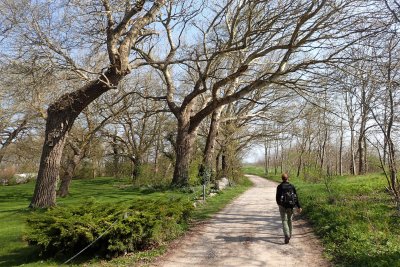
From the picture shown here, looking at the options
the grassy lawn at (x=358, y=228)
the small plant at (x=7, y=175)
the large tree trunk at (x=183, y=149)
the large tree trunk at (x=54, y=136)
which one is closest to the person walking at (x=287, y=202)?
the grassy lawn at (x=358, y=228)

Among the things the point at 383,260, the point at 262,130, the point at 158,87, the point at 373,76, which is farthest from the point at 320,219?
the point at 262,130

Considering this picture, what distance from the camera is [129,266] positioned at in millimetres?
7723

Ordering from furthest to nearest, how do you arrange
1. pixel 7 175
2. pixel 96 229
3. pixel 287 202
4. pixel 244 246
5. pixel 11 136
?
pixel 7 175
pixel 11 136
pixel 287 202
pixel 244 246
pixel 96 229

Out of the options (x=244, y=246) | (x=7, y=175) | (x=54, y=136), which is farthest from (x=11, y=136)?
(x=244, y=246)

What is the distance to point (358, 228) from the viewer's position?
31.2ft

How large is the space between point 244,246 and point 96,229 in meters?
3.70

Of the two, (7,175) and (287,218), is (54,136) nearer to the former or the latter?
(287,218)

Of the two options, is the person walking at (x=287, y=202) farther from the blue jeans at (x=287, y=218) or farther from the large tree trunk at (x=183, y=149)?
the large tree trunk at (x=183, y=149)

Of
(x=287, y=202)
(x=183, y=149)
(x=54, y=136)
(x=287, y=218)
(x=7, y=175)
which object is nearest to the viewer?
(x=287, y=202)

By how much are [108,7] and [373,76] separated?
392 inches

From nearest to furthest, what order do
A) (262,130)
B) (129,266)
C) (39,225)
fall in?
(129,266) < (39,225) < (262,130)

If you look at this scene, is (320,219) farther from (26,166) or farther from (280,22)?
(26,166)

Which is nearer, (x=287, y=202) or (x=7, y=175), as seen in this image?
(x=287, y=202)

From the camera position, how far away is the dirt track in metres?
7.99
